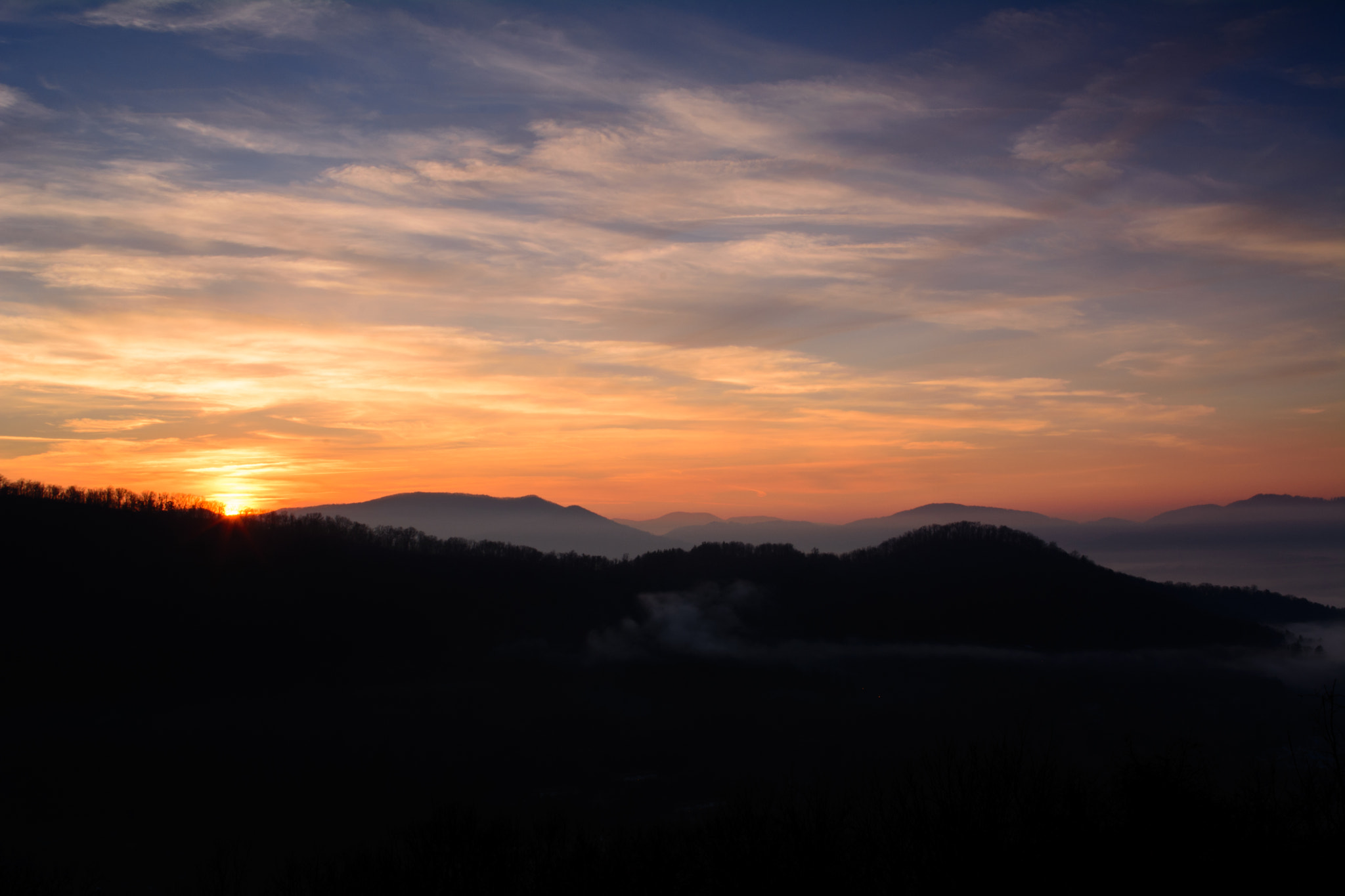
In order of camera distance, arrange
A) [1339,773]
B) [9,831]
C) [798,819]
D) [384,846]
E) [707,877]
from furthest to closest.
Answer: [9,831] → [384,846] → [798,819] → [707,877] → [1339,773]

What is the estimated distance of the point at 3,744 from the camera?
637ft

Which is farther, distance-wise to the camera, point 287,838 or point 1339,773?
point 287,838

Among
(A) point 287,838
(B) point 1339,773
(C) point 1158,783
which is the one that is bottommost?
(A) point 287,838

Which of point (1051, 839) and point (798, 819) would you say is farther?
point (798, 819)

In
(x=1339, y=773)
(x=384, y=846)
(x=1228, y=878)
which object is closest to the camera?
(x=1339, y=773)

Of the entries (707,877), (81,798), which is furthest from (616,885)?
(81,798)

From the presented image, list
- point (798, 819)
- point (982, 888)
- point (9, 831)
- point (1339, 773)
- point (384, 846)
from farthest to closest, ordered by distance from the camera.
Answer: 1. point (9, 831)
2. point (384, 846)
3. point (798, 819)
4. point (982, 888)
5. point (1339, 773)

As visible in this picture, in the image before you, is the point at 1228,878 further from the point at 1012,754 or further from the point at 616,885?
the point at 616,885

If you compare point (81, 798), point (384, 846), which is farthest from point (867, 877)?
point (81, 798)

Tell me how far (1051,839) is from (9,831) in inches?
9071

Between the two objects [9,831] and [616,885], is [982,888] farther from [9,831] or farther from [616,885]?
[9,831]

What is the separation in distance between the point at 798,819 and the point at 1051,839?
1345 centimetres

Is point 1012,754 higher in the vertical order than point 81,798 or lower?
higher

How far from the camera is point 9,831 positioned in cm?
17088
